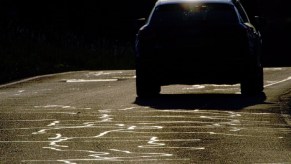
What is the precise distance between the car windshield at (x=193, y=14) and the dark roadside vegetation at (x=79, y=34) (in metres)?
1.90

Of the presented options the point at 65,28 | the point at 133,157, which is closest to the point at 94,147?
the point at 133,157

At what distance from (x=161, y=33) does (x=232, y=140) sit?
7060mm

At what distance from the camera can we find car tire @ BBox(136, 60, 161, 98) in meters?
22.6

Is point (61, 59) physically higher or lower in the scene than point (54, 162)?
lower

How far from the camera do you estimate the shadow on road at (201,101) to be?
20.9m

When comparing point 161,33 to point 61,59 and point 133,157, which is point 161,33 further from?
point 61,59

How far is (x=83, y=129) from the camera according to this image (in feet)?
56.0

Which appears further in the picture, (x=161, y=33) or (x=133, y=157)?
(x=161, y=33)

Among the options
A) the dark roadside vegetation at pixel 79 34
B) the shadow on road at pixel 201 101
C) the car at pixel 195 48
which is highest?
the car at pixel 195 48

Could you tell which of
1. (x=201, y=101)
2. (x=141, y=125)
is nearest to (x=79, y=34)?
(x=201, y=101)

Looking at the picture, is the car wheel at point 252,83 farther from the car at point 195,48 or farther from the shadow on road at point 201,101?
the shadow on road at point 201,101

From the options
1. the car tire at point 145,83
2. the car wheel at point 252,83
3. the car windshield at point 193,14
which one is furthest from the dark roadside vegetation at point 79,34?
the car wheel at point 252,83

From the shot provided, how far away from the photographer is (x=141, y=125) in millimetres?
17625

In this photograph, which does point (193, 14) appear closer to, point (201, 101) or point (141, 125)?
point (201, 101)
